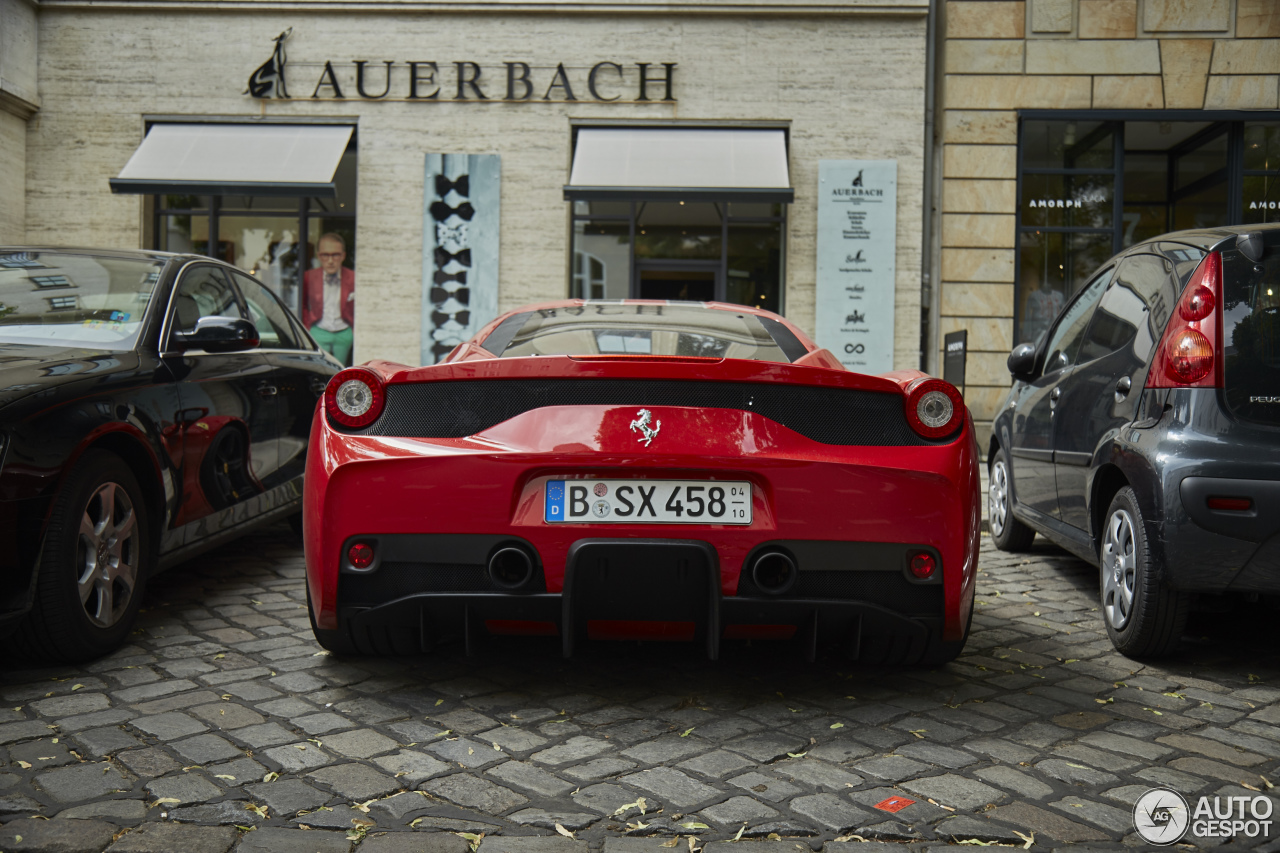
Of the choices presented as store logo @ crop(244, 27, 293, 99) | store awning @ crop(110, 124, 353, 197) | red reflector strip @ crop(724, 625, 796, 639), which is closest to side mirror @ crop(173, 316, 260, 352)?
red reflector strip @ crop(724, 625, 796, 639)

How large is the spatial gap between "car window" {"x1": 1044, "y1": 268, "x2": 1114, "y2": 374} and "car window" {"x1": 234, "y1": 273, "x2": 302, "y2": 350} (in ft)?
12.5

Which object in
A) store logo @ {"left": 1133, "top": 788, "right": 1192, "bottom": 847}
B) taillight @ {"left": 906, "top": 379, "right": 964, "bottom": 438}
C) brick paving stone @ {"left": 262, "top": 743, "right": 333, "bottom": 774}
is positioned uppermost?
taillight @ {"left": 906, "top": 379, "right": 964, "bottom": 438}

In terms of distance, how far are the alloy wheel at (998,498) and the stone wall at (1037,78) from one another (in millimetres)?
6939

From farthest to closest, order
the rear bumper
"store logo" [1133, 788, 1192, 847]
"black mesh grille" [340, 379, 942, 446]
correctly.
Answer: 1. "black mesh grille" [340, 379, 942, 446]
2. the rear bumper
3. "store logo" [1133, 788, 1192, 847]

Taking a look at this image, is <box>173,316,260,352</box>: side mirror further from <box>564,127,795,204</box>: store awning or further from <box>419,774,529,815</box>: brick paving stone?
<box>564,127,795,204</box>: store awning

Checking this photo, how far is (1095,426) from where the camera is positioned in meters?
4.14

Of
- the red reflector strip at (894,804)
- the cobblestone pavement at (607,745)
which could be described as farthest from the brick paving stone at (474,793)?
the red reflector strip at (894,804)

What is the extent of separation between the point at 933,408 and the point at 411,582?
1.57m

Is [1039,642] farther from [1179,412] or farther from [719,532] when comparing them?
[719,532]

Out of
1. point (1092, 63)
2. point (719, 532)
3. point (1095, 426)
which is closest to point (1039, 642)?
point (1095, 426)

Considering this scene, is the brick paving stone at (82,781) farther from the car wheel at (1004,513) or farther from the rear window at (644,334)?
the car wheel at (1004,513)

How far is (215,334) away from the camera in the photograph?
420cm

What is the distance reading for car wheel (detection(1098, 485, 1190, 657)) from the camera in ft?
11.7

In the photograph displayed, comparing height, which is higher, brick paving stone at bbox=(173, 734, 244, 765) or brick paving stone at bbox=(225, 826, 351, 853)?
brick paving stone at bbox=(225, 826, 351, 853)
